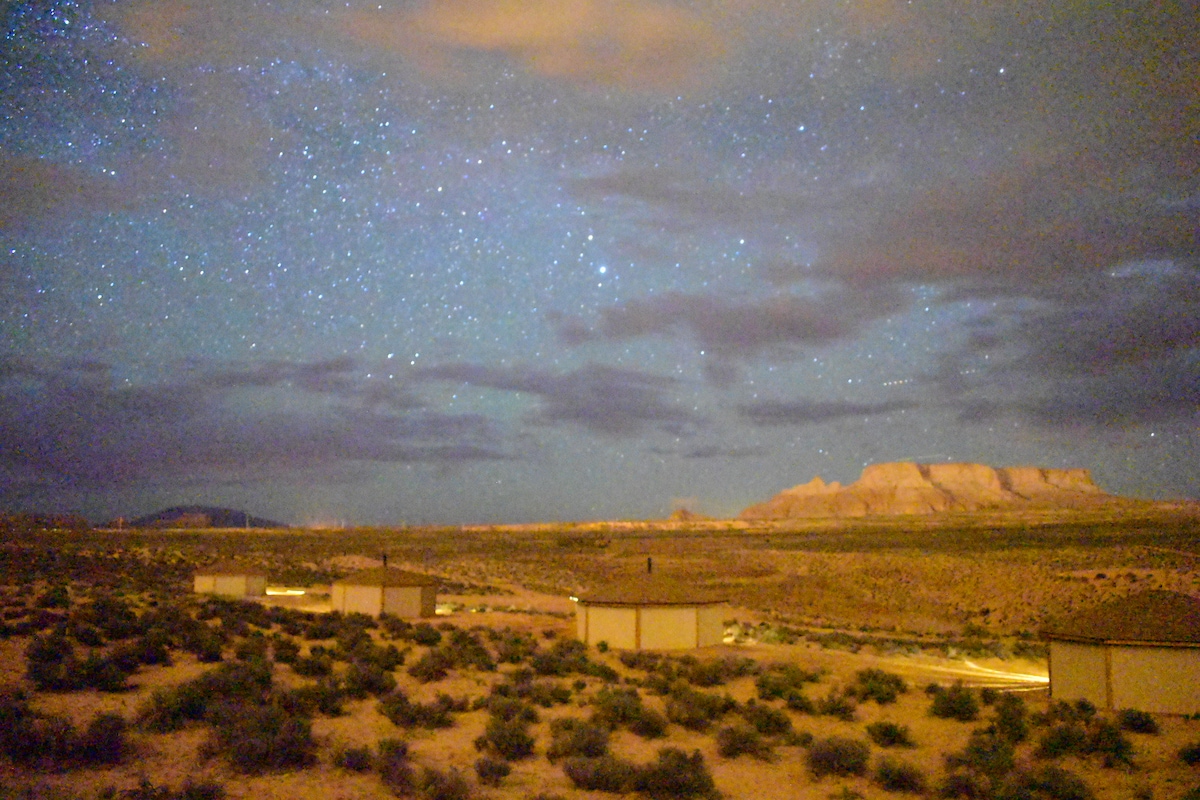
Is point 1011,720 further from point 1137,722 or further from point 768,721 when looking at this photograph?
point 768,721

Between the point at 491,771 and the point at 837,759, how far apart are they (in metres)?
5.54

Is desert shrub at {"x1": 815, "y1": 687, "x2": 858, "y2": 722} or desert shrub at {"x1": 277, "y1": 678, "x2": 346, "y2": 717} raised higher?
desert shrub at {"x1": 277, "y1": 678, "x2": 346, "y2": 717}

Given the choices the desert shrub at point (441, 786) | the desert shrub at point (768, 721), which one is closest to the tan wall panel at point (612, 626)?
the desert shrub at point (768, 721)

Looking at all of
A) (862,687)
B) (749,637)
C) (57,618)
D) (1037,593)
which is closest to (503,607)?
(749,637)

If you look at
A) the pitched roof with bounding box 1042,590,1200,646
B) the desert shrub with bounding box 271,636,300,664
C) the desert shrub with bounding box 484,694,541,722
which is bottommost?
the desert shrub with bounding box 484,694,541,722

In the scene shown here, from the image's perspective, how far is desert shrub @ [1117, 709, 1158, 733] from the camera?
16859mm

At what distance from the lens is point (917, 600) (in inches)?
2154

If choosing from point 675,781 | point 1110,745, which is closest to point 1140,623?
point 1110,745

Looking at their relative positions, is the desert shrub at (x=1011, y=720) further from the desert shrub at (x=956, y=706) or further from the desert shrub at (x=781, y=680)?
the desert shrub at (x=781, y=680)

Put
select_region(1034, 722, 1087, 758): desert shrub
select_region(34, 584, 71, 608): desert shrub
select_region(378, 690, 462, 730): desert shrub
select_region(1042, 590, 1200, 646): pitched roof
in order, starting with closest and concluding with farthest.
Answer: select_region(1034, 722, 1087, 758): desert shrub < select_region(378, 690, 462, 730): desert shrub < select_region(1042, 590, 1200, 646): pitched roof < select_region(34, 584, 71, 608): desert shrub

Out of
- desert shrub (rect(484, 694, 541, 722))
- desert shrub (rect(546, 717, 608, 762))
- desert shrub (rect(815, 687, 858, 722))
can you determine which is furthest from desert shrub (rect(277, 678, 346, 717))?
desert shrub (rect(815, 687, 858, 722))

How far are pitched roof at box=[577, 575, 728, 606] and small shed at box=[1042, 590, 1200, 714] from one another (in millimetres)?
11230

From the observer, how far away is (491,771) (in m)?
13.9

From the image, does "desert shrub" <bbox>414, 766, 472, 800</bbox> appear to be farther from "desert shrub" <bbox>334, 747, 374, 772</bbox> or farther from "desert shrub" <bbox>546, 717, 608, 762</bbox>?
"desert shrub" <bbox>546, 717, 608, 762</bbox>
